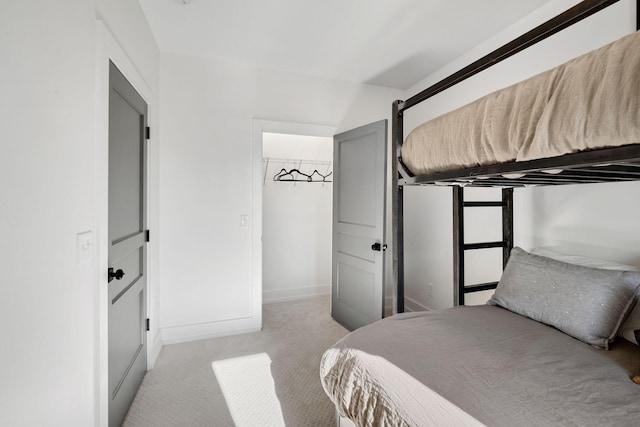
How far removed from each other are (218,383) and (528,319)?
6.52ft

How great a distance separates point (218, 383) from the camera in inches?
79.9

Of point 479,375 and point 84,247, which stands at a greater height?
point 84,247

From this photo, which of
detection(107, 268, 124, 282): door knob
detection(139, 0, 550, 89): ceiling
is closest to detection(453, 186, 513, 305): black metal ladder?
detection(139, 0, 550, 89): ceiling

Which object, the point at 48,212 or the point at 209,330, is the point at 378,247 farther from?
the point at 48,212

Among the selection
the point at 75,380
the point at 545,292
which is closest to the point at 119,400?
the point at 75,380

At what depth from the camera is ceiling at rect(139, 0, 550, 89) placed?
1981mm

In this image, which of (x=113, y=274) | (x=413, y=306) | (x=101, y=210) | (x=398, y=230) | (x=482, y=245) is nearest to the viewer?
(x=101, y=210)

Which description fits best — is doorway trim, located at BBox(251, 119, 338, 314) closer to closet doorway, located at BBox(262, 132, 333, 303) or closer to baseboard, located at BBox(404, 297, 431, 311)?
closet doorway, located at BBox(262, 132, 333, 303)

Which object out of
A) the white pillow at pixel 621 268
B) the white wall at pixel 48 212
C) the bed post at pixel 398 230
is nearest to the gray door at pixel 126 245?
the white wall at pixel 48 212

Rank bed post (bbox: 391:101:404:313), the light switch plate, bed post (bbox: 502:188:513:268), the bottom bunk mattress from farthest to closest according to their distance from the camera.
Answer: bed post (bbox: 502:188:513:268)
bed post (bbox: 391:101:404:313)
the light switch plate
the bottom bunk mattress

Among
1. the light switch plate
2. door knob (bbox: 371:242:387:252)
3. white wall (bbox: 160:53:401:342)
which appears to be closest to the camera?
the light switch plate

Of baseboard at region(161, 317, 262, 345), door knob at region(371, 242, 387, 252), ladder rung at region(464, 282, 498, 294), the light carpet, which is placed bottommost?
the light carpet

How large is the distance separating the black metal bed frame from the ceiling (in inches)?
31.9

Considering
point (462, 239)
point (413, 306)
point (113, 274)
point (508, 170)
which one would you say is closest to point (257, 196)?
point (113, 274)
